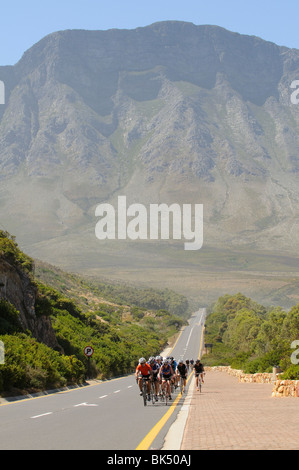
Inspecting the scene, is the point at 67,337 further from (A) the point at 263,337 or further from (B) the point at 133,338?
(B) the point at 133,338

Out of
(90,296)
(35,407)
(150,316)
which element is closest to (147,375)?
(35,407)

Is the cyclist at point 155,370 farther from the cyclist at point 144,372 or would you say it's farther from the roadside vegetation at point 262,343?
the roadside vegetation at point 262,343

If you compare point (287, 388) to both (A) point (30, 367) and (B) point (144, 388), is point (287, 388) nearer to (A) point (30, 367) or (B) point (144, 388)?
(B) point (144, 388)

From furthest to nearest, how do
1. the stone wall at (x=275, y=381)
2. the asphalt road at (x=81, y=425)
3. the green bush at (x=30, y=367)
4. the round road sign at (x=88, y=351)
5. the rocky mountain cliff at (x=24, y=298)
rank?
the round road sign at (x=88, y=351)
the rocky mountain cliff at (x=24, y=298)
the stone wall at (x=275, y=381)
the green bush at (x=30, y=367)
the asphalt road at (x=81, y=425)

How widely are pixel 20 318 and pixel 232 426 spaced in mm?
23620

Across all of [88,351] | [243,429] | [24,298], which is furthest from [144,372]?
[88,351]

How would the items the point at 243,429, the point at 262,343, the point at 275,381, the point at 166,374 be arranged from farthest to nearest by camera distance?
the point at 262,343 → the point at 275,381 → the point at 166,374 → the point at 243,429

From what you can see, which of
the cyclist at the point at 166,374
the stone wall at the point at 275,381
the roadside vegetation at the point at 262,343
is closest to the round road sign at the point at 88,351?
the stone wall at the point at 275,381

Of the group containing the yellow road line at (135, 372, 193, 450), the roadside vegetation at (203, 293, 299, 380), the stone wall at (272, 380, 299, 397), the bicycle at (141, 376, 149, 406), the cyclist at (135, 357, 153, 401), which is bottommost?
the roadside vegetation at (203, 293, 299, 380)

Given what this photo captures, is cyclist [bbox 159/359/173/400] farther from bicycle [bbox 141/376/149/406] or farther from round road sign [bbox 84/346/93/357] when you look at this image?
round road sign [bbox 84/346/93/357]

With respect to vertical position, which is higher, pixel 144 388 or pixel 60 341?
pixel 144 388

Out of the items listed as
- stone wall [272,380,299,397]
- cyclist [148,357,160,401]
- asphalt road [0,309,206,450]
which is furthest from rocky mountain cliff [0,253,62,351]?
asphalt road [0,309,206,450]

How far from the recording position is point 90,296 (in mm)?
102812
